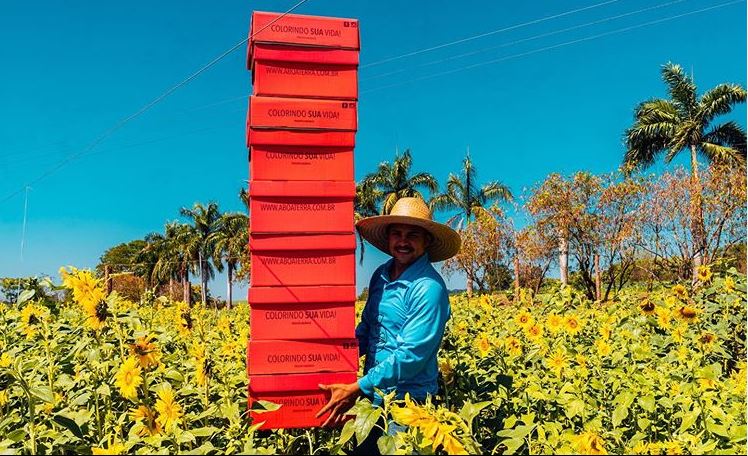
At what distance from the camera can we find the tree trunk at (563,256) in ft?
67.7

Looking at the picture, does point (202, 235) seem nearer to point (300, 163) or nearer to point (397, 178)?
point (397, 178)

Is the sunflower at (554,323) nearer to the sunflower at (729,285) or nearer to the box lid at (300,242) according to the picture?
the sunflower at (729,285)

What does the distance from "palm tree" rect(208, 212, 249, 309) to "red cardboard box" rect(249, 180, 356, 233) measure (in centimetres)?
4022

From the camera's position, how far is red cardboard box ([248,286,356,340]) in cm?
230

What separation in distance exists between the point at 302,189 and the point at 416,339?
0.67 meters

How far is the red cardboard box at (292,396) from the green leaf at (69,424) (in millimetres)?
536

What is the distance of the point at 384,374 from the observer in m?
2.34

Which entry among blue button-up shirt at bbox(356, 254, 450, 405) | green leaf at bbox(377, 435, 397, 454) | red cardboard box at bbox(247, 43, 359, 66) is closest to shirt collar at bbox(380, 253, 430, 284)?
blue button-up shirt at bbox(356, 254, 450, 405)

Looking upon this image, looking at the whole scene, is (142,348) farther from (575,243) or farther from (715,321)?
(575,243)

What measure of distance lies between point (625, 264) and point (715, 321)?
52.0 ft

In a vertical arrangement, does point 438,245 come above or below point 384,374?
above

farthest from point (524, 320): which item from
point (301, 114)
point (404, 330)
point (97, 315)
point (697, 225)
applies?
point (697, 225)

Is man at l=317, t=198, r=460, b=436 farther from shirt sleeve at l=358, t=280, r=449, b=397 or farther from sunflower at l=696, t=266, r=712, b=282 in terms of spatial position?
sunflower at l=696, t=266, r=712, b=282

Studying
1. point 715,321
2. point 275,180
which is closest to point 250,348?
point 275,180
